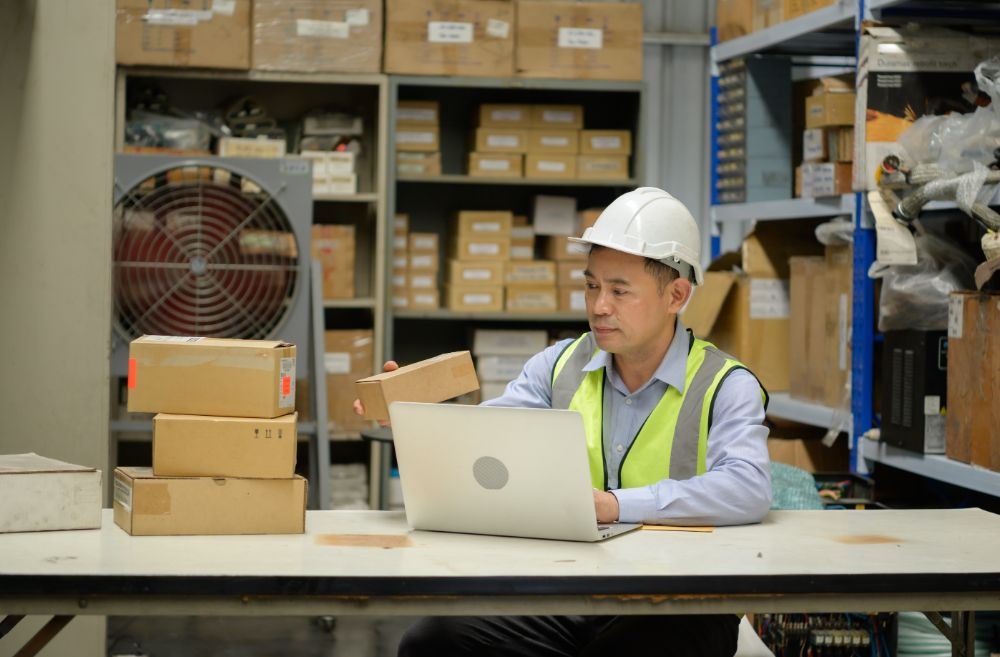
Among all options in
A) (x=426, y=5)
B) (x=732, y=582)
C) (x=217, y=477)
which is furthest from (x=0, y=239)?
(x=426, y=5)

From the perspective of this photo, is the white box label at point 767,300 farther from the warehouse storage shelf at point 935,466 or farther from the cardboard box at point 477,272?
the cardboard box at point 477,272

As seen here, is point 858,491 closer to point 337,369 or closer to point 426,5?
point 337,369

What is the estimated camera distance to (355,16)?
16.5 ft

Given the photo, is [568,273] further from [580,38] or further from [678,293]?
[678,293]

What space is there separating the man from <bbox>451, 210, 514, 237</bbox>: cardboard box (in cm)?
259

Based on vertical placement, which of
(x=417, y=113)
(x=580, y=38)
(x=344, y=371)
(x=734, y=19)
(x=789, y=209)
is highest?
(x=580, y=38)

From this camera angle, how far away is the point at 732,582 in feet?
5.85

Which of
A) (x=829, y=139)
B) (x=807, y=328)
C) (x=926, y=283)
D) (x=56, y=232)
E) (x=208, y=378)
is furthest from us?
(x=807, y=328)

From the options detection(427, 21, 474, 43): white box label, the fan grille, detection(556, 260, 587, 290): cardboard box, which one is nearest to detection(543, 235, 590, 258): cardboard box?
detection(556, 260, 587, 290): cardboard box

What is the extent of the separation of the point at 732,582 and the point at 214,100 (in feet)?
14.0

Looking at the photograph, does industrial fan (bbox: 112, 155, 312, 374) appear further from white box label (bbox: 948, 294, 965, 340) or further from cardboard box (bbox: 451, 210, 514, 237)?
white box label (bbox: 948, 294, 965, 340)

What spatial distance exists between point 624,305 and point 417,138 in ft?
9.68

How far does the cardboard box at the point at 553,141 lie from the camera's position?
17.3 ft

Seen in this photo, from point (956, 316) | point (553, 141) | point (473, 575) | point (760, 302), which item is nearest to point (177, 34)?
point (553, 141)
